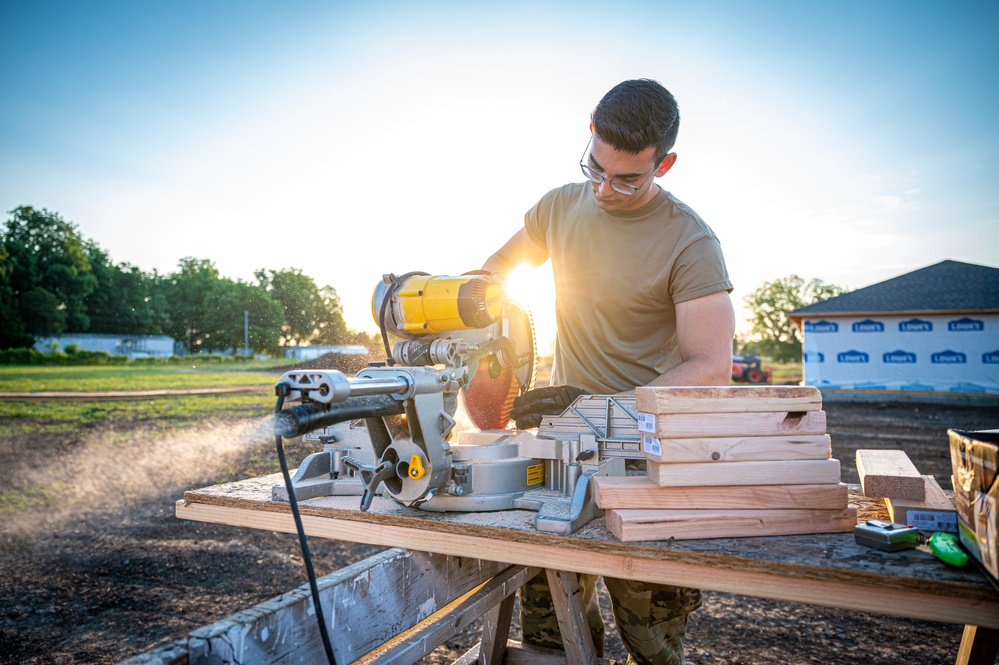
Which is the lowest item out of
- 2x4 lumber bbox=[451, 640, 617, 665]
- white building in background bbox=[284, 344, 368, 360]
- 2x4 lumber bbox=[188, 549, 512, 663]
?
2x4 lumber bbox=[451, 640, 617, 665]

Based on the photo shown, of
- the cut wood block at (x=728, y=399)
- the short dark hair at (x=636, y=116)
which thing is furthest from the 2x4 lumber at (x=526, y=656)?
A: the short dark hair at (x=636, y=116)

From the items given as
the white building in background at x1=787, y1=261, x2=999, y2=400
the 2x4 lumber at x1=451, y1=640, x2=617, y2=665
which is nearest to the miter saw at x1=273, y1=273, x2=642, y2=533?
the 2x4 lumber at x1=451, y1=640, x2=617, y2=665

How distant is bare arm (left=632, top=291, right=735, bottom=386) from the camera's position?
1945 mm

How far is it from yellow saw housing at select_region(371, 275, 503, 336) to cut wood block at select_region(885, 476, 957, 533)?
1.25 metres

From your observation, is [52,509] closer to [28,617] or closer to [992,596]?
[28,617]

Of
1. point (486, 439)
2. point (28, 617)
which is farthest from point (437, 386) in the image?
point (28, 617)

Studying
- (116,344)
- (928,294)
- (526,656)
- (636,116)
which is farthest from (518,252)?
(116,344)

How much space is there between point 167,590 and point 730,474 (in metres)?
4.41

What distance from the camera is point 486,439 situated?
1.78 m

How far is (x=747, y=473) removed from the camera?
1350 mm

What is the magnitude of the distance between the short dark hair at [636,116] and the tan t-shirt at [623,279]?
0.29 m

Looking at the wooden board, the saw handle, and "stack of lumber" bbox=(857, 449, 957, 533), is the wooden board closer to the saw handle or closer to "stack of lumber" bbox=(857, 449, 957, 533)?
"stack of lumber" bbox=(857, 449, 957, 533)

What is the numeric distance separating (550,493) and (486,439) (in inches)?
10.8

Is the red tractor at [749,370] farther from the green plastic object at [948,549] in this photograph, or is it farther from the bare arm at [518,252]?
the green plastic object at [948,549]
